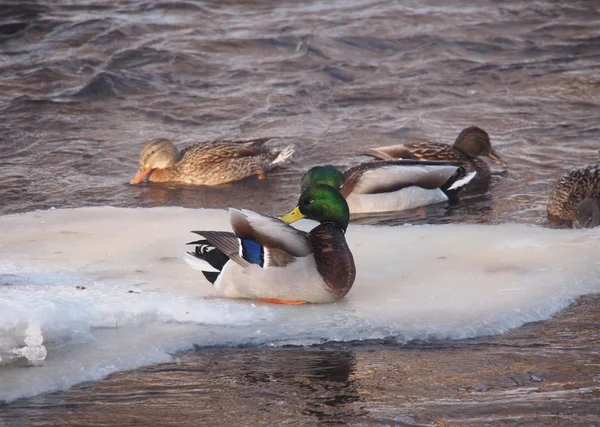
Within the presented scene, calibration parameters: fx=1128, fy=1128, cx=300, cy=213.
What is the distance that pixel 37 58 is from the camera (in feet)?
49.5

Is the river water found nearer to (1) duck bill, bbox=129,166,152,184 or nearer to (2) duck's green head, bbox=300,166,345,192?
(1) duck bill, bbox=129,166,152,184

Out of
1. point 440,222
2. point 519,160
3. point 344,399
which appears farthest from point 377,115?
point 344,399

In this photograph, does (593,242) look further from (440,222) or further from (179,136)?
(179,136)

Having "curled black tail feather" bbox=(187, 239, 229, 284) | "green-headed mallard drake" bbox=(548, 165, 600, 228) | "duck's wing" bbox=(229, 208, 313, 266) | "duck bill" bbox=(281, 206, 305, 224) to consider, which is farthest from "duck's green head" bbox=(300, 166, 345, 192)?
"duck's wing" bbox=(229, 208, 313, 266)

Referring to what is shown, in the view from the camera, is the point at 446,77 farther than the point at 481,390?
Yes

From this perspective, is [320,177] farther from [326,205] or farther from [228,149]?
[228,149]

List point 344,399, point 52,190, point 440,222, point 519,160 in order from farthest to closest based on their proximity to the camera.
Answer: point 519,160
point 52,190
point 440,222
point 344,399

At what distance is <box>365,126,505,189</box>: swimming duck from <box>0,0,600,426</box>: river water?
0.19 m

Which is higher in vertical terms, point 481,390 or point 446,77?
point 446,77

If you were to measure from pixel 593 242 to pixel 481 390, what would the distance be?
275cm

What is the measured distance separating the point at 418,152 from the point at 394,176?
870 millimetres

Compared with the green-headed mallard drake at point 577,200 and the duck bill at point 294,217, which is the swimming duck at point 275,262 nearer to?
the duck bill at point 294,217

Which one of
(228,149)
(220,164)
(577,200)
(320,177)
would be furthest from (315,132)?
(577,200)

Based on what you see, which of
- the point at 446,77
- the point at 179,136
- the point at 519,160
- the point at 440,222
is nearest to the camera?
the point at 440,222
